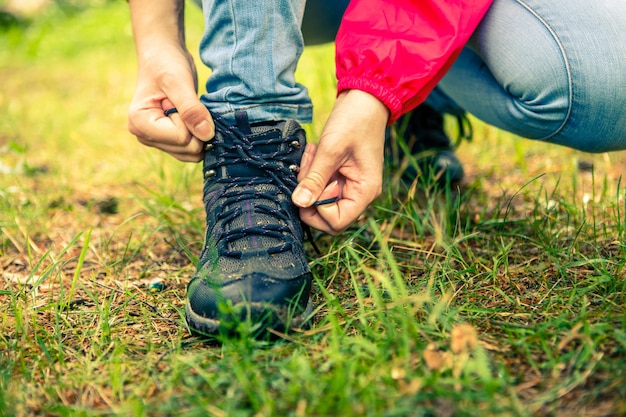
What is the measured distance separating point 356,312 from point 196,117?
0.59 meters

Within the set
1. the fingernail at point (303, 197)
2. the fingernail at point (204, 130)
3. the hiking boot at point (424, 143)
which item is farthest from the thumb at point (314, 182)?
the hiking boot at point (424, 143)

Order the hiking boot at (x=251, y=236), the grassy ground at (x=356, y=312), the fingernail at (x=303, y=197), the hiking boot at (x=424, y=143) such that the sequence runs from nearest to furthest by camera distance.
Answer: the grassy ground at (x=356, y=312), the hiking boot at (x=251, y=236), the fingernail at (x=303, y=197), the hiking boot at (x=424, y=143)

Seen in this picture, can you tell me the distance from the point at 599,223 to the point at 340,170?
0.81 m

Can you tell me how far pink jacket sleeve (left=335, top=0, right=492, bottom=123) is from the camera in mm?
1364

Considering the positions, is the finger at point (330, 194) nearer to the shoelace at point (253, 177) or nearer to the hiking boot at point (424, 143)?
the shoelace at point (253, 177)

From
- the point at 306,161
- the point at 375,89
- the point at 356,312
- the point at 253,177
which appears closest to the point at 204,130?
the point at 253,177

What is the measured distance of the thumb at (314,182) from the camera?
1344 millimetres

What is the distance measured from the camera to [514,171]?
2.28 metres

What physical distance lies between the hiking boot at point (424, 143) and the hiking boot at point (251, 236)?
691mm

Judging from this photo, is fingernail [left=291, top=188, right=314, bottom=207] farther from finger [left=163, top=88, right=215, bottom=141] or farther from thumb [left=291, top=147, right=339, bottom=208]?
finger [left=163, top=88, right=215, bottom=141]

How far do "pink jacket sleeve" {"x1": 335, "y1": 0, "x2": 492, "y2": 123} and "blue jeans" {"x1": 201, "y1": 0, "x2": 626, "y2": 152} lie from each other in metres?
0.15

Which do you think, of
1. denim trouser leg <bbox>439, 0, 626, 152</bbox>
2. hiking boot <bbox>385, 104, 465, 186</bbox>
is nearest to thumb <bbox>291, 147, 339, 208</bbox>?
denim trouser leg <bbox>439, 0, 626, 152</bbox>

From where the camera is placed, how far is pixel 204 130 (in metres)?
1.39

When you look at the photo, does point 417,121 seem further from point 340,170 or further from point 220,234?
point 220,234
